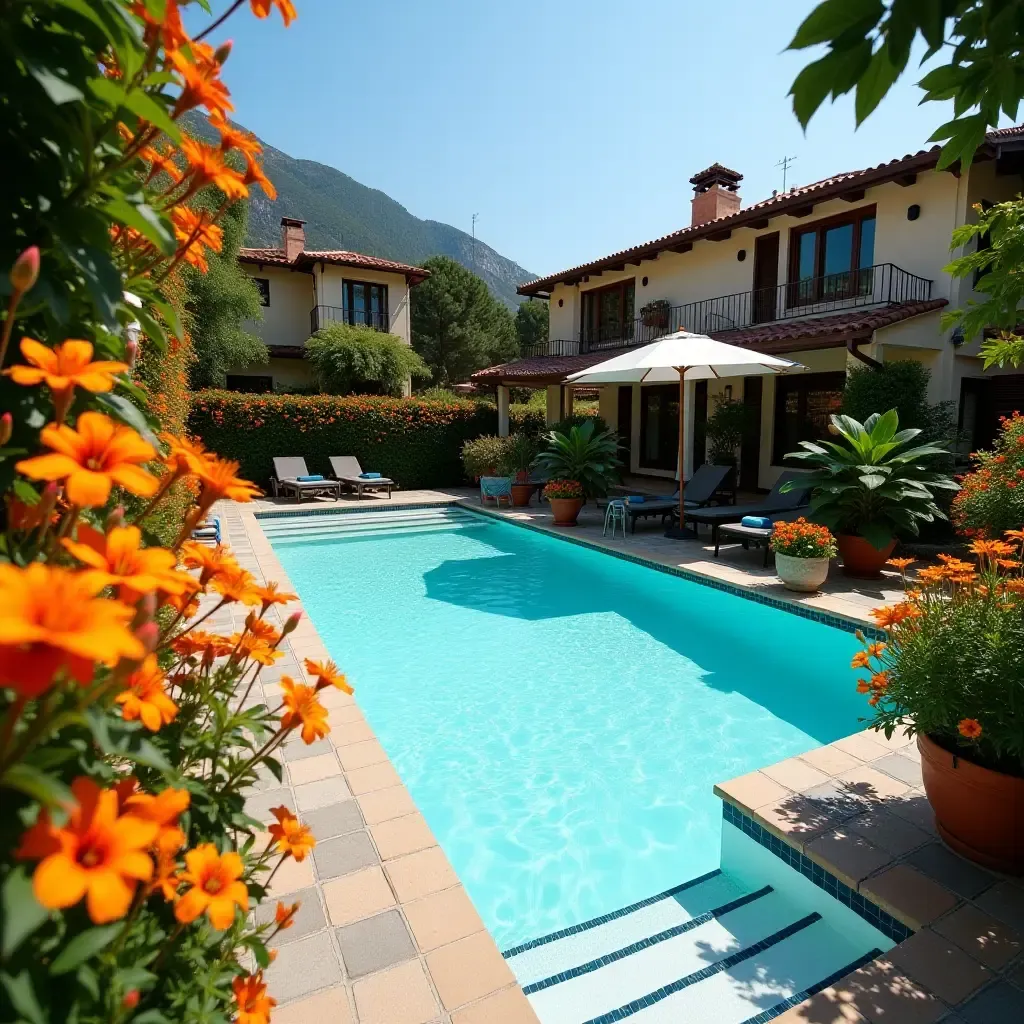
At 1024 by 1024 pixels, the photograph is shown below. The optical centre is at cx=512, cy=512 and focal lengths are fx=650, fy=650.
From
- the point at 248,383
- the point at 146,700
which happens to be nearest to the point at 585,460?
the point at 146,700

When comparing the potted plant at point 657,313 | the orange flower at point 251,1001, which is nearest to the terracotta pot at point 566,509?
the potted plant at point 657,313

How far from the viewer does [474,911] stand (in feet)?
8.54

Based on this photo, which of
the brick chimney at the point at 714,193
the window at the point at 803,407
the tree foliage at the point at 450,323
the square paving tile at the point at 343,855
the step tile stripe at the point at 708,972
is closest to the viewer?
the step tile stripe at the point at 708,972

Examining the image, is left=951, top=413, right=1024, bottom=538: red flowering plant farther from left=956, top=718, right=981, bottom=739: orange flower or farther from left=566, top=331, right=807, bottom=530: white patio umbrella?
left=956, top=718, right=981, bottom=739: orange flower

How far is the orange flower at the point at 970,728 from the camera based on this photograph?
8.52ft

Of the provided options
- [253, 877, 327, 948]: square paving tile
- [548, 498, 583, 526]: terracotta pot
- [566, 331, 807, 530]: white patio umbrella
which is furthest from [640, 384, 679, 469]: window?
[253, 877, 327, 948]: square paving tile

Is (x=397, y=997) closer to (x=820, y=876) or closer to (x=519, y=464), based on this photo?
(x=820, y=876)

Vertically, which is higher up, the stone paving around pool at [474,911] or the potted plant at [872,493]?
the potted plant at [872,493]

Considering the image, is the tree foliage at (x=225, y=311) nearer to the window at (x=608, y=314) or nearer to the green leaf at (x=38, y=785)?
the window at (x=608, y=314)

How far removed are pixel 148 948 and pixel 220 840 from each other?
0.70 feet

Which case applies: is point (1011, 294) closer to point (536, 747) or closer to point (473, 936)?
point (473, 936)

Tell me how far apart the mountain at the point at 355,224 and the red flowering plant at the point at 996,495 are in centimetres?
9314

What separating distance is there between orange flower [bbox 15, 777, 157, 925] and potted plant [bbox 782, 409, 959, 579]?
8.52 metres

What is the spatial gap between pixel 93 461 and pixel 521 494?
14.1m
